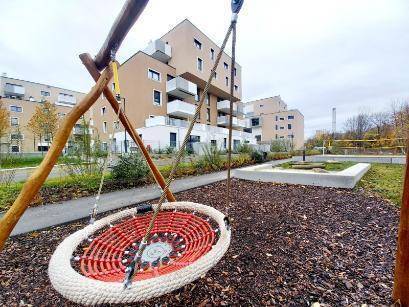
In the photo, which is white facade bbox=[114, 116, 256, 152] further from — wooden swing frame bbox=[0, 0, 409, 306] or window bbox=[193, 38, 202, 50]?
wooden swing frame bbox=[0, 0, 409, 306]

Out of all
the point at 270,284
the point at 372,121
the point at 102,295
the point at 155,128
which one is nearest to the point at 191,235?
the point at 270,284

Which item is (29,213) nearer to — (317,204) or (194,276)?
(194,276)

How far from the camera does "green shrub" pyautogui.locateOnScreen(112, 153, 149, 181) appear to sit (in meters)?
6.66

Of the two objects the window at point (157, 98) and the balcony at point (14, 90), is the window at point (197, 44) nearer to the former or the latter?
the window at point (157, 98)

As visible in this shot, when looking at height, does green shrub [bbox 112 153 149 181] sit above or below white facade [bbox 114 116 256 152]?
below

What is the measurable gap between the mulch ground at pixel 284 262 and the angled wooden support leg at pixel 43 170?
0.84 metres

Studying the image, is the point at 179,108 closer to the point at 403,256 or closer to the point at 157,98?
the point at 157,98

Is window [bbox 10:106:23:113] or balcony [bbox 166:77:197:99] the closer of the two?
balcony [bbox 166:77:197:99]

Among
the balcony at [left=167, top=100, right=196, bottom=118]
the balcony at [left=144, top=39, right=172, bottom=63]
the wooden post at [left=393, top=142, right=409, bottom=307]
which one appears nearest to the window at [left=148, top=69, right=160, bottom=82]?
the balcony at [left=144, top=39, right=172, bottom=63]

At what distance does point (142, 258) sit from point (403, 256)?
2.16m

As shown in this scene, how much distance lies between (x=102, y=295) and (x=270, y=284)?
1477mm

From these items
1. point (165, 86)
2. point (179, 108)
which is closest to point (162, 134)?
point (179, 108)

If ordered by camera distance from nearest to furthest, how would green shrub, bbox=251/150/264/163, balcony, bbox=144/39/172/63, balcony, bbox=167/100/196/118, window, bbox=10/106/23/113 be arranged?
green shrub, bbox=251/150/264/163, balcony, bbox=167/100/196/118, balcony, bbox=144/39/172/63, window, bbox=10/106/23/113

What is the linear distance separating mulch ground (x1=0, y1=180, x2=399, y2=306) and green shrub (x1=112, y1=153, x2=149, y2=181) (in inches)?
125
